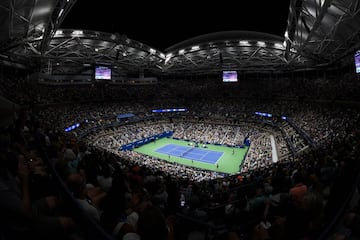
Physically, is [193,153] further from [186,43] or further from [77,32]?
[77,32]

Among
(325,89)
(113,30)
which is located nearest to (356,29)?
(325,89)

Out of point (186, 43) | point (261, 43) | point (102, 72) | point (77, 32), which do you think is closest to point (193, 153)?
point (261, 43)

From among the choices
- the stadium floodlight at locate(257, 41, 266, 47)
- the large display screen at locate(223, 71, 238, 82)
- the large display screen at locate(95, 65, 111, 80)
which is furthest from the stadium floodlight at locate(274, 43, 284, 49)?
the large display screen at locate(95, 65, 111, 80)

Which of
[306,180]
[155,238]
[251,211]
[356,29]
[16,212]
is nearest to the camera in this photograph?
[16,212]

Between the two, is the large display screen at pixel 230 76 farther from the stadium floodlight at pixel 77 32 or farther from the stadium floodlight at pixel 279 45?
the stadium floodlight at pixel 77 32

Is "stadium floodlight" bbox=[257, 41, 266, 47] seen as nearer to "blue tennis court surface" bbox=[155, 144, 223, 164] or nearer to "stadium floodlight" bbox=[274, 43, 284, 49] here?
"stadium floodlight" bbox=[274, 43, 284, 49]

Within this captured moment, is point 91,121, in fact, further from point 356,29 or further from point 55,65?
point 356,29
